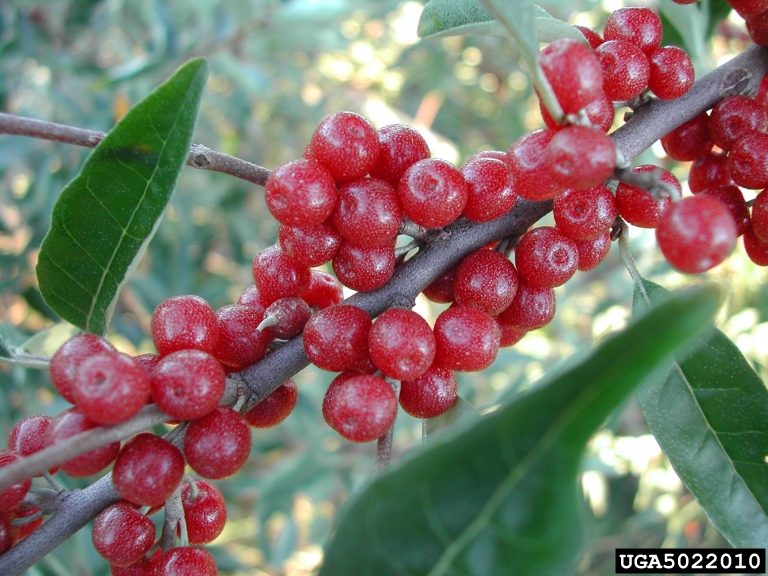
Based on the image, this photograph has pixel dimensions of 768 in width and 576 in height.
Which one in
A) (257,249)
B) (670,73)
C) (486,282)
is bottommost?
(257,249)

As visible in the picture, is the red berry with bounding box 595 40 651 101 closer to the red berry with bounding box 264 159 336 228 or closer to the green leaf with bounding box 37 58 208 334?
the red berry with bounding box 264 159 336 228

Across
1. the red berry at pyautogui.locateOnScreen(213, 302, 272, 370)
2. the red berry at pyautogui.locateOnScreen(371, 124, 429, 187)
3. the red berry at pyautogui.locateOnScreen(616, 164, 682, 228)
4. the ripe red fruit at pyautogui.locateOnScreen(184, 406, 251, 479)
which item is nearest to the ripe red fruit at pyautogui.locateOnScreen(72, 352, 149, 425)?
the ripe red fruit at pyautogui.locateOnScreen(184, 406, 251, 479)

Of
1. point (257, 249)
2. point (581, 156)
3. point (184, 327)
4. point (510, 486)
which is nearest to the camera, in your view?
point (510, 486)

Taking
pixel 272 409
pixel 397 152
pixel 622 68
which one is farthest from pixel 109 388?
pixel 622 68

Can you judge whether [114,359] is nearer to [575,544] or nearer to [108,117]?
[575,544]

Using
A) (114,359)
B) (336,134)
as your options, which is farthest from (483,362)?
(114,359)

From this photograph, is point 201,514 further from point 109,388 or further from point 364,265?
point 364,265
